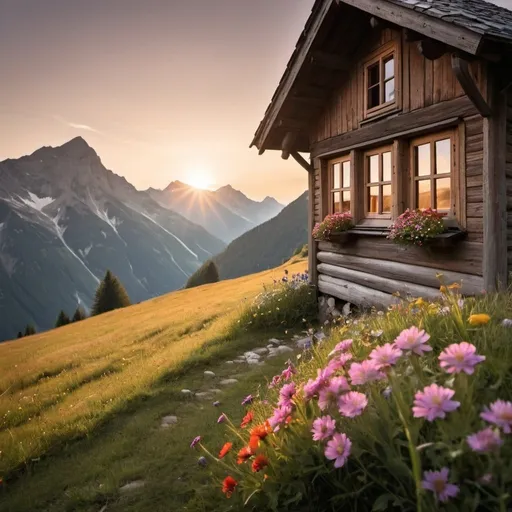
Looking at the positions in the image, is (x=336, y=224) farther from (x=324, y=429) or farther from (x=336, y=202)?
(x=324, y=429)

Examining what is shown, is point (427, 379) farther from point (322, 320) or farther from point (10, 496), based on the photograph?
point (322, 320)

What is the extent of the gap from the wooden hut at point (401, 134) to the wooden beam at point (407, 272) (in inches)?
1.0

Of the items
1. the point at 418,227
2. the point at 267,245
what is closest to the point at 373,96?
the point at 418,227

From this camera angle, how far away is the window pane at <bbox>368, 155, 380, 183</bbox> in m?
9.04

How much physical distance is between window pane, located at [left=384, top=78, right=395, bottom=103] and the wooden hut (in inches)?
1.7

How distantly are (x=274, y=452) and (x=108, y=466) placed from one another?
3.32 meters

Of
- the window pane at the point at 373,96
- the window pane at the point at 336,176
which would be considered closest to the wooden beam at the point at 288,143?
the window pane at the point at 336,176

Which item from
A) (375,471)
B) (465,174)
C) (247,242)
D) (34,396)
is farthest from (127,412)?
(247,242)

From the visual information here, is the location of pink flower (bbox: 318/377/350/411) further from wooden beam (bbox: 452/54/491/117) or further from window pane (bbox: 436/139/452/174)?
window pane (bbox: 436/139/452/174)

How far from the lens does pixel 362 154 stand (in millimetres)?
9422

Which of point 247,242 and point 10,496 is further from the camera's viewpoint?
point 247,242

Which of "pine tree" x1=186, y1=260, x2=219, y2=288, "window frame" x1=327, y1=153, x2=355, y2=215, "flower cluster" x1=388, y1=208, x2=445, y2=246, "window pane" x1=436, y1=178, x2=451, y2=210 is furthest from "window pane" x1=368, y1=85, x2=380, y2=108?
"pine tree" x1=186, y1=260, x2=219, y2=288

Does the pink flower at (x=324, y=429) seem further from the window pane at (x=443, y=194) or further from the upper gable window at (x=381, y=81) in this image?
the upper gable window at (x=381, y=81)

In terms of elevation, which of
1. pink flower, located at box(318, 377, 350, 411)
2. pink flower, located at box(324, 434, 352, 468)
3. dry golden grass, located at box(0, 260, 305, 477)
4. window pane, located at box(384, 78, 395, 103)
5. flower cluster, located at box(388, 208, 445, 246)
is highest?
window pane, located at box(384, 78, 395, 103)
